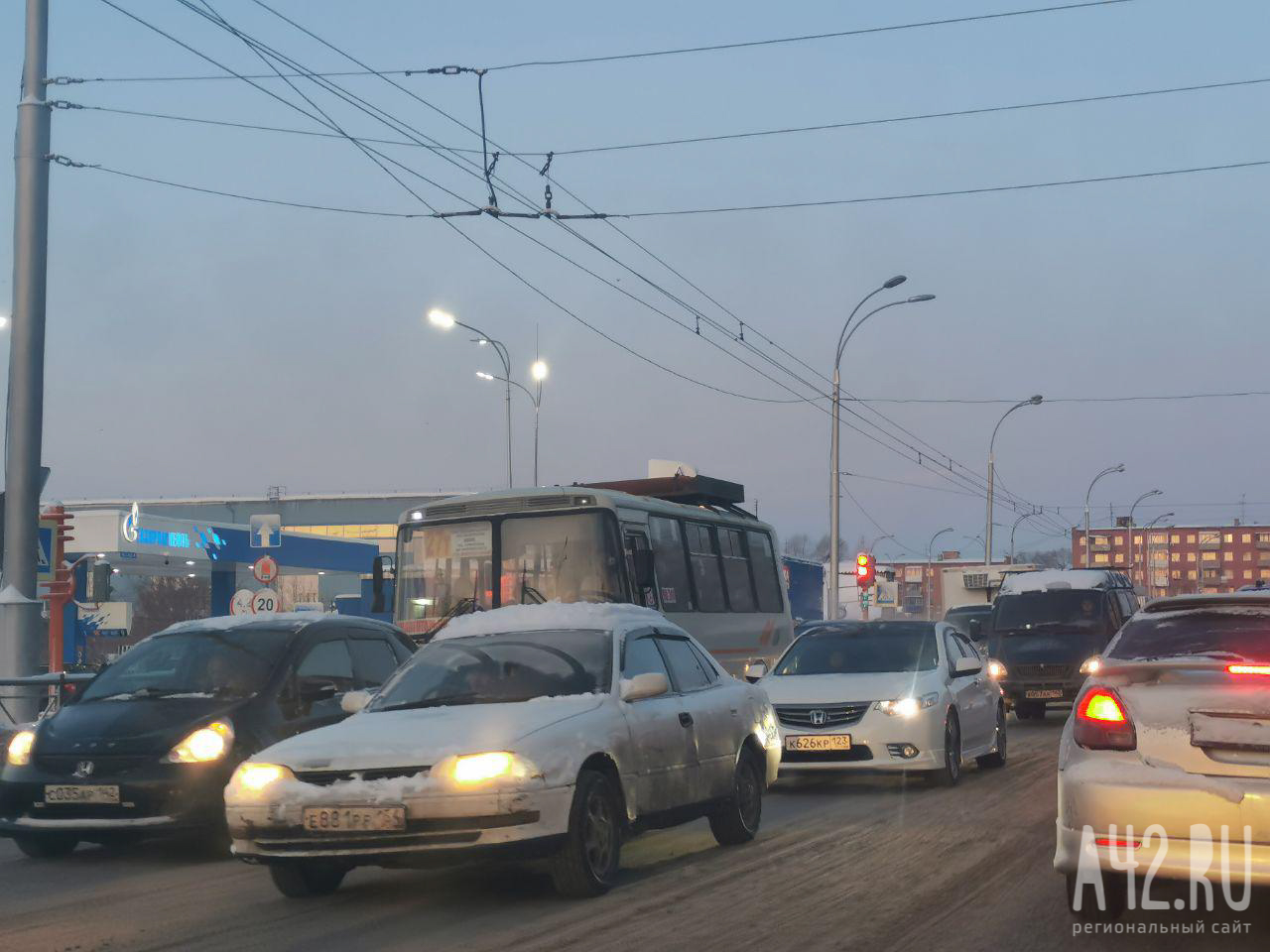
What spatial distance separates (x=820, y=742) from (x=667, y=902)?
19.8ft

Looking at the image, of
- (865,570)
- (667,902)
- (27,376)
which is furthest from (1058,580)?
(667,902)

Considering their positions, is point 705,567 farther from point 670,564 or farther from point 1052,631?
point 1052,631

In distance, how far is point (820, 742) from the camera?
13.8 meters

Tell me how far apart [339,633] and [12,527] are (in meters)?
5.83

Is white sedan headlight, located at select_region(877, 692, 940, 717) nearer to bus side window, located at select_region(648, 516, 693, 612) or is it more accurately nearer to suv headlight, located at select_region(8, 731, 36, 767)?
bus side window, located at select_region(648, 516, 693, 612)

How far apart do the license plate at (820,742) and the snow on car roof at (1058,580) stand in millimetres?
12794

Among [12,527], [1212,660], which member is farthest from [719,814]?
[12,527]

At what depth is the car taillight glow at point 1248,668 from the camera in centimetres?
665

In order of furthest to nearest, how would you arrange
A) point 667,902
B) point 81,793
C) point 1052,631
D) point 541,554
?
point 1052,631, point 541,554, point 81,793, point 667,902

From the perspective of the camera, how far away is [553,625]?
31.7 feet

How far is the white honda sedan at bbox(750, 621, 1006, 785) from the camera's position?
1374cm

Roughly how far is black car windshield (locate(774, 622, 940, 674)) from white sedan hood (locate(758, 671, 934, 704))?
505mm

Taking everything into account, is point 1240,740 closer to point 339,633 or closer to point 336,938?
point 336,938

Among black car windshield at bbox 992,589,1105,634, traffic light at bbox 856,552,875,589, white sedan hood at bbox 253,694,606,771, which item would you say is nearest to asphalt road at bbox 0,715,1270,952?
white sedan hood at bbox 253,694,606,771
